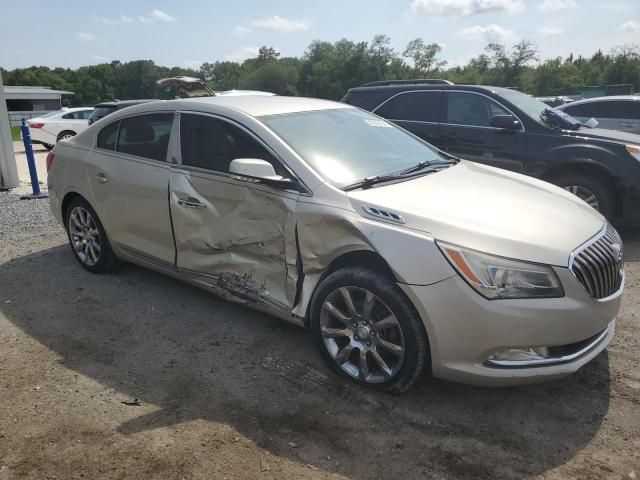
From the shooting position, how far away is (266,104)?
4.07m

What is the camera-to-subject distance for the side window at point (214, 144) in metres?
3.66

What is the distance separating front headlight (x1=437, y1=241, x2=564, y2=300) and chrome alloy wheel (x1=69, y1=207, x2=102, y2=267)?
3.59 m

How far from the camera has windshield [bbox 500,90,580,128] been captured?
6.49 metres

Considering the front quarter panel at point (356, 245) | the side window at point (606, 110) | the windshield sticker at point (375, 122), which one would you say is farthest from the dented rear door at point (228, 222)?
the side window at point (606, 110)

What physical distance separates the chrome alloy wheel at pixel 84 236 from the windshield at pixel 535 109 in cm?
510

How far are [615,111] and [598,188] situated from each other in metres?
5.78

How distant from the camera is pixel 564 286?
270cm

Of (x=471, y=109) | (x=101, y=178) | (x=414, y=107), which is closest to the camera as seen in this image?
(x=101, y=178)

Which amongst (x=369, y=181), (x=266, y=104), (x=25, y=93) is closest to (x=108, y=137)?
(x=266, y=104)

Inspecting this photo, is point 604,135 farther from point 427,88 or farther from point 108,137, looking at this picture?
point 108,137

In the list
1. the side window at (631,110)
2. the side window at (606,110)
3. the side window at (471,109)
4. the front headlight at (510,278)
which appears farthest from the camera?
the side window at (606,110)

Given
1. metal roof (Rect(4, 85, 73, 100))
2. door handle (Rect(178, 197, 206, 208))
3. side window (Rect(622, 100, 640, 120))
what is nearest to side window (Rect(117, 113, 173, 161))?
door handle (Rect(178, 197, 206, 208))

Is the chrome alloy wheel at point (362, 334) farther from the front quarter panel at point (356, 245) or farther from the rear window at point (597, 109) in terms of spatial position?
the rear window at point (597, 109)

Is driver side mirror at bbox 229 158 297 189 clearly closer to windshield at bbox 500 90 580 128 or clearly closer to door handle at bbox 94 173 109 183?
door handle at bbox 94 173 109 183
